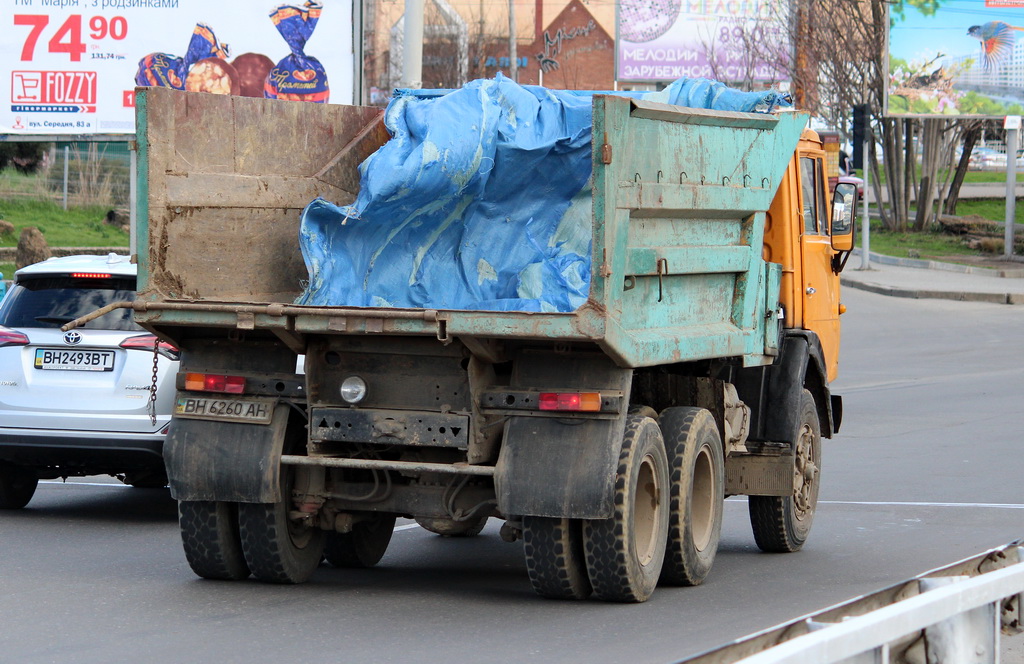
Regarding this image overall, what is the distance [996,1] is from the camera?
39500mm

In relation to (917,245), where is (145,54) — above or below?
above

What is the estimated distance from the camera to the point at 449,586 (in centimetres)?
787

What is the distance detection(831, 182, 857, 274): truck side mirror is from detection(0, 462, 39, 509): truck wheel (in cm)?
541

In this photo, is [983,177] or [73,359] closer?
[73,359]

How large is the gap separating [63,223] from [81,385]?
87.4ft

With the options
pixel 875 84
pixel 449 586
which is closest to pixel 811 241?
pixel 449 586

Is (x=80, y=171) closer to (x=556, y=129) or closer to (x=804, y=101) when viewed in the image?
(x=804, y=101)

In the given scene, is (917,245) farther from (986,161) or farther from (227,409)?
(227,409)

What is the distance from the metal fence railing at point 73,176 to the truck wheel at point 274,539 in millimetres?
29829

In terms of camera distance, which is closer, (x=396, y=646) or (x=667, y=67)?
(x=396, y=646)

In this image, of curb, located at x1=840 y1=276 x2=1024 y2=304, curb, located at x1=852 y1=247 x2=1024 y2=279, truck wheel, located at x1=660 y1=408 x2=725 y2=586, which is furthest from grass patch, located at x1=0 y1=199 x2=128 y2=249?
truck wheel, located at x1=660 y1=408 x2=725 y2=586

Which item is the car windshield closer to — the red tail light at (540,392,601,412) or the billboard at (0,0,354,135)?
the red tail light at (540,392,601,412)

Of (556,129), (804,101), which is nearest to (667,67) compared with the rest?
(804,101)

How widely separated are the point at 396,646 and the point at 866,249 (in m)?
31.5
